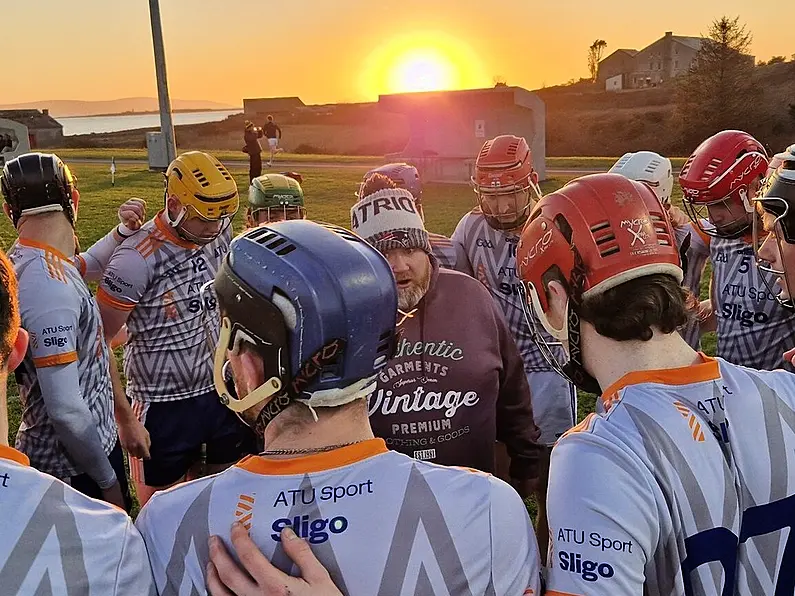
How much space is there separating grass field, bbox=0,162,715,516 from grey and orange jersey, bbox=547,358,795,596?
9.86 metres

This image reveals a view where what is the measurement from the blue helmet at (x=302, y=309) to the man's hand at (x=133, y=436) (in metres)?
2.85

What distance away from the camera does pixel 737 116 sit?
46.5m

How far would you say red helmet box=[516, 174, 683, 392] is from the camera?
203 cm

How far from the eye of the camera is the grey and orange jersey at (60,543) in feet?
5.12

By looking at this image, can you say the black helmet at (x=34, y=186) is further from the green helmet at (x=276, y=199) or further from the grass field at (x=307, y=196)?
the grass field at (x=307, y=196)

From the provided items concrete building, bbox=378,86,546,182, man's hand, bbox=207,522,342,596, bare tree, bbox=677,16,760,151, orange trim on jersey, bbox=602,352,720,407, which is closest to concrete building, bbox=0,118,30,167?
concrete building, bbox=378,86,546,182

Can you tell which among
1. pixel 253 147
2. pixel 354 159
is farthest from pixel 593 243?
pixel 354 159

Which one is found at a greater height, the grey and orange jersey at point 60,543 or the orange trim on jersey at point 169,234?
the orange trim on jersey at point 169,234

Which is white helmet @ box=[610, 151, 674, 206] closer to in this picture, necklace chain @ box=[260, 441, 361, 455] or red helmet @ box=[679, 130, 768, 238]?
red helmet @ box=[679, 130, 768, 238]

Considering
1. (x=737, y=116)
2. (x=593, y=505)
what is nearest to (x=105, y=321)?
(x=593, y=505)

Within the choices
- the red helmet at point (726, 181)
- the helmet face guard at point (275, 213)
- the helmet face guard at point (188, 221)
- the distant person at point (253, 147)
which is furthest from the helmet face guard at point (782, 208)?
the distant person at point (253, 147)

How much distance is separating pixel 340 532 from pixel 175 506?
0.41 meters

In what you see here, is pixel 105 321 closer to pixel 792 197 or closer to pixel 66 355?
pixel 66 355

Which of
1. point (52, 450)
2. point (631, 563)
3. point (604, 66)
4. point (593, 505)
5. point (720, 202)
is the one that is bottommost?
point (52, 450)
